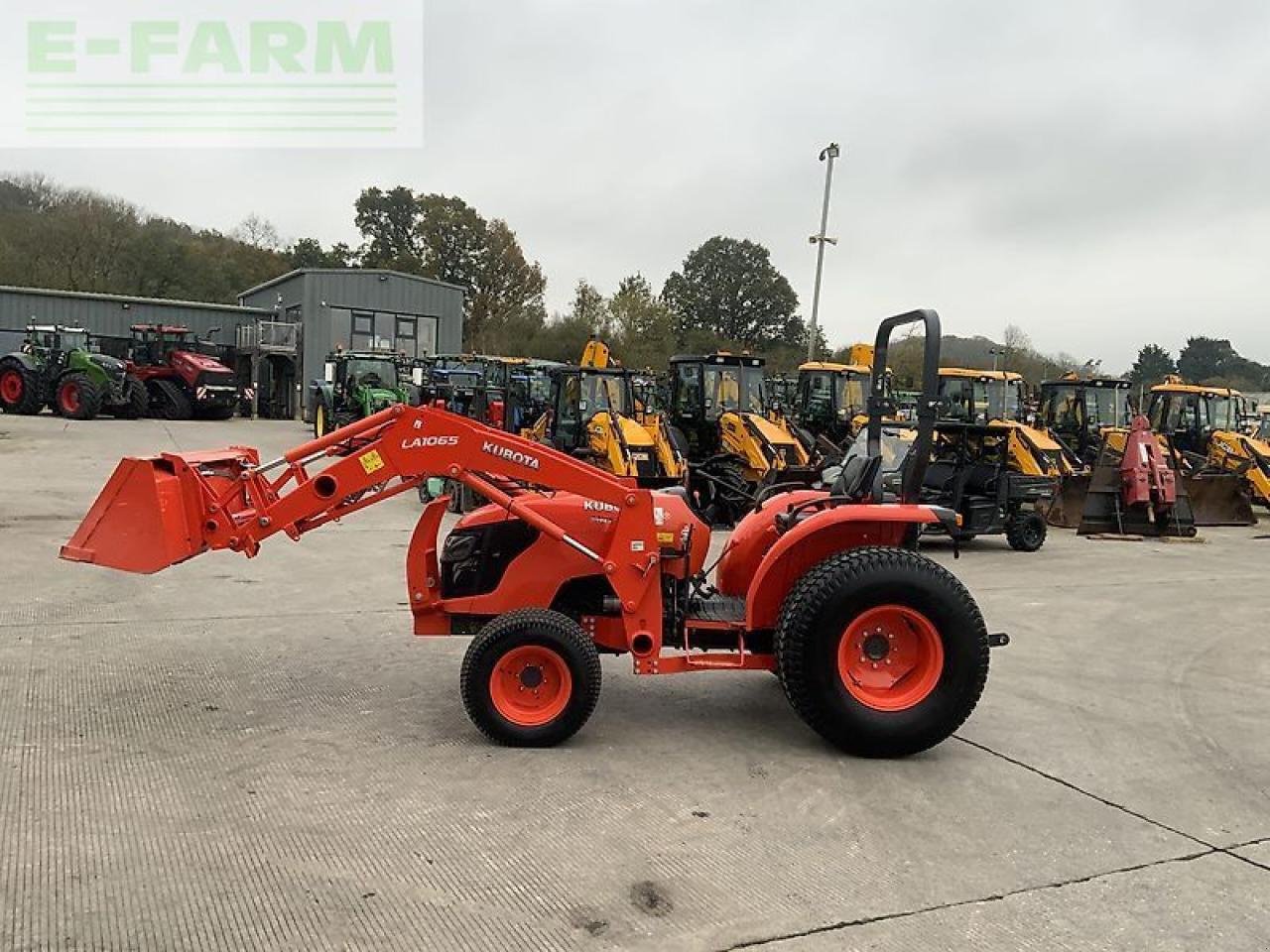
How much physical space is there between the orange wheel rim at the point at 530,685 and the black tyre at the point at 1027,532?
29.3 feet

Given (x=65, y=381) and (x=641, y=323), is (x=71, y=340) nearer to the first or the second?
(x=65, y=381)

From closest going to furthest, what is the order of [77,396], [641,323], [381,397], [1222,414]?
[1222,414] < [381,397] < [77,396] < [641,323]

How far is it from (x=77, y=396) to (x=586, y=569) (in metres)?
25.1

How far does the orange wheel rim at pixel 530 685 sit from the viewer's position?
14.9ft

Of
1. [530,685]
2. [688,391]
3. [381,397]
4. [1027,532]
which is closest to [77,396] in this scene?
[381,397]

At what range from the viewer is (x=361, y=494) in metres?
4.78

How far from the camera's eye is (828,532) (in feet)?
16.0

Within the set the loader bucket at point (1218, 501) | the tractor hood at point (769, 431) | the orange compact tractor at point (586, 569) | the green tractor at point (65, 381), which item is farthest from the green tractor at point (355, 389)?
the orange compact tractor at point (586, 569)

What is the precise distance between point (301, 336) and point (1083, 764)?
1331 inches

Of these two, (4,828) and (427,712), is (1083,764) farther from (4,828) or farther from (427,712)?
(4,828)

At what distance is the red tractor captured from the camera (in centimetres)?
2780

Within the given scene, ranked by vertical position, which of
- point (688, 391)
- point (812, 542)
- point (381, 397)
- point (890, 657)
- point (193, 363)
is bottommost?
point (890, 657)

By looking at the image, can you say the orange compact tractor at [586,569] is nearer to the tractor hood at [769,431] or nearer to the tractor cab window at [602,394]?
the tractor hood at [769,431]

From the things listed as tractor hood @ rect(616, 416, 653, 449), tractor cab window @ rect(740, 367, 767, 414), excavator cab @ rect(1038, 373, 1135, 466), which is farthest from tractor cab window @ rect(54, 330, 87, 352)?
excavator cab @ rect(1038, 373, 1135, 466)
